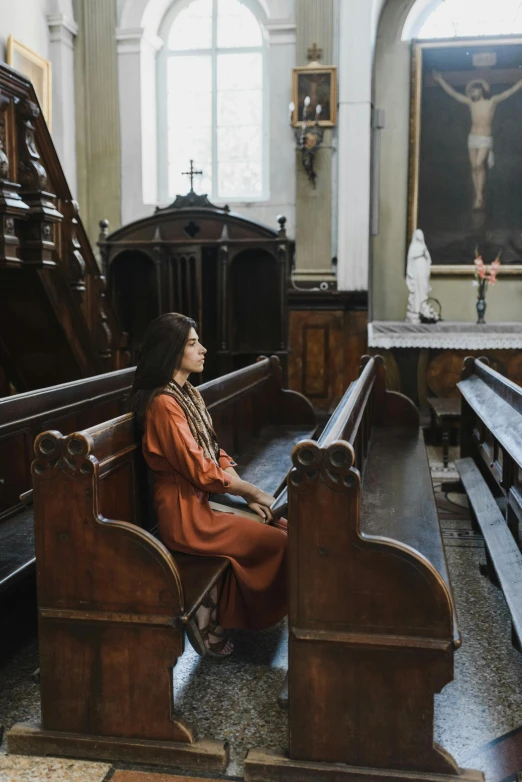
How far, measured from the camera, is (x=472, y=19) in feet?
30.1

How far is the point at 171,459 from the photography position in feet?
8.61

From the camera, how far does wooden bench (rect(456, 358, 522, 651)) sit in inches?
118

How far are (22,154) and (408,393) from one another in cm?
500

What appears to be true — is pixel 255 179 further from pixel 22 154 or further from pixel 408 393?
pixel 22 154

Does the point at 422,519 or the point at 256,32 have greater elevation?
the point at 256,32

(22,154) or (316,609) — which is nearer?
(316,609)

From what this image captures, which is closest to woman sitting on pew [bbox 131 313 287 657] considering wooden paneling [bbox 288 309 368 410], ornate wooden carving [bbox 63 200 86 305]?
ornate wooden carving [bbox 63 200 86 305]

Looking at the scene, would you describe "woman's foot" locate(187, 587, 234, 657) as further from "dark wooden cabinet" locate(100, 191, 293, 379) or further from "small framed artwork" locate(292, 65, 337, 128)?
"small framed artwork" locate(292, 65, 337, 128)

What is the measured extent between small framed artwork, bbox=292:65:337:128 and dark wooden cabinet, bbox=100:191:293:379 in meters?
1.50

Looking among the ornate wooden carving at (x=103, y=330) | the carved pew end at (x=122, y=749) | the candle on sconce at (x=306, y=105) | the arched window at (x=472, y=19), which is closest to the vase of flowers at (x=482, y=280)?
the candle on sconce at (x=306, y=105)

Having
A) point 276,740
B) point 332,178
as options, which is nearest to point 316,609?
point 276,740

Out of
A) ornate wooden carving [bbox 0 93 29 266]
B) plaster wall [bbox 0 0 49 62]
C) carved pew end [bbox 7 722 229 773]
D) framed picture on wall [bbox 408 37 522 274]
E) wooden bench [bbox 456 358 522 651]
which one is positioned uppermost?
plaster wall [bbox 0 0 49 62]

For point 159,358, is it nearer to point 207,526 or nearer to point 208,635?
point 207,526

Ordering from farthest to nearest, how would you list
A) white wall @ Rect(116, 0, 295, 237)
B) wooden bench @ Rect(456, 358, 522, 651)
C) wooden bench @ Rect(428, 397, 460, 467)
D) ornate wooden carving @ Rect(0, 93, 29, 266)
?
white wall @ Rect(116, 0, 295, 237), wooden bench @ Rect(428, 397, 460, 467), ornate wooden carving @ Rect(0, 93, 29, 266), wooden bench @ Rect(456, 358, 522, 651)
